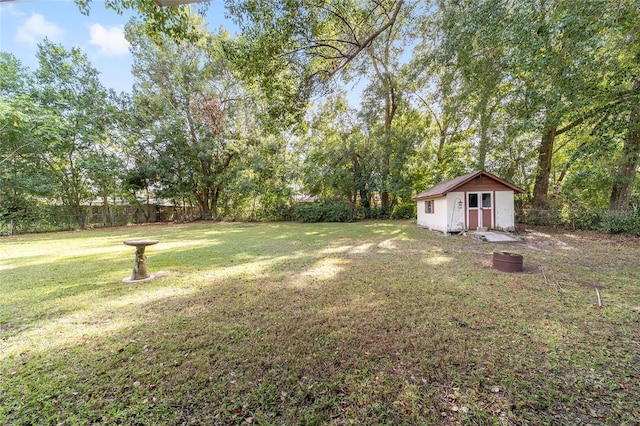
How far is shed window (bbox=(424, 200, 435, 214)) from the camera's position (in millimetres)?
13127

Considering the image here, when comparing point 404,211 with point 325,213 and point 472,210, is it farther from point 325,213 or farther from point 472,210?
point 472,210

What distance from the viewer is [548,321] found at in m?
3.17

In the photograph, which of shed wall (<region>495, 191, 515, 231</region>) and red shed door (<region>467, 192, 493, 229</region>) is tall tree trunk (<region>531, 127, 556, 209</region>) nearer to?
shed wall (<region>495, 191, 515, 231</region>)

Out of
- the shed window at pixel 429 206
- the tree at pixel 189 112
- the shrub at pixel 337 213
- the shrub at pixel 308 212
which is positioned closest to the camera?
the shed window at pixel 429 206

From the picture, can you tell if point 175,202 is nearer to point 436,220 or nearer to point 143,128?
point 143,128

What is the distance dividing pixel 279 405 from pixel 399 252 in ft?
20.0

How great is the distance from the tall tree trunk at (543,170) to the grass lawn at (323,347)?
9.69 m

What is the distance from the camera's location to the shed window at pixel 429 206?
1313 cm

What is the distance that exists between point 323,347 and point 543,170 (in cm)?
1604

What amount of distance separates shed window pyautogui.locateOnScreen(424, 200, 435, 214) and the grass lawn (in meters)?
7.99

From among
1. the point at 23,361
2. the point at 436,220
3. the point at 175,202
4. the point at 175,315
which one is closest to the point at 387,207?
the point at 436,220

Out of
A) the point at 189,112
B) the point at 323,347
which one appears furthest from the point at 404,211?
the point at 323,347

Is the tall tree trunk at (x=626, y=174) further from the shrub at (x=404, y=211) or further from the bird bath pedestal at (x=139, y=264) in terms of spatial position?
the bird bath pedestal at (x=139, y=264)

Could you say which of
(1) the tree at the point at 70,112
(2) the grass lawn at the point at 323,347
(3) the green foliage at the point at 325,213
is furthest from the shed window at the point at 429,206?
(1) the tree at the point at 70,112
